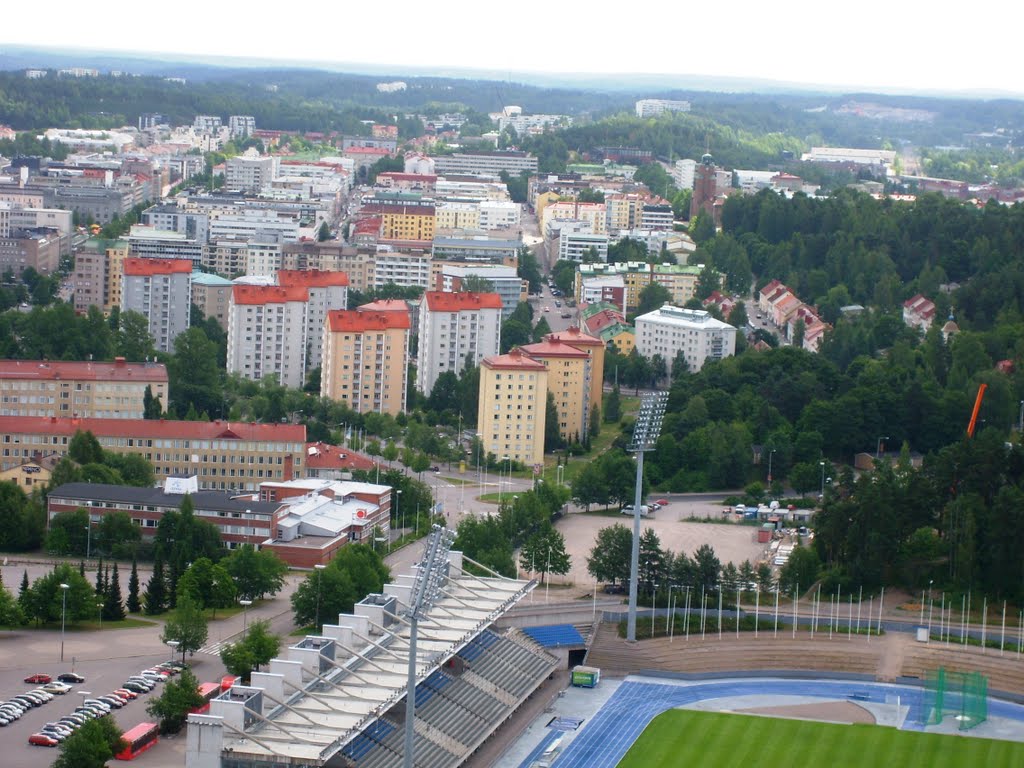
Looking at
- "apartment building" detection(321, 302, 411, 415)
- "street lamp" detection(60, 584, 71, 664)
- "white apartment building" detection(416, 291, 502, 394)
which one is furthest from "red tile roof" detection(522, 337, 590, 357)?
"street lamp" detection(60, 584, 71, 664)

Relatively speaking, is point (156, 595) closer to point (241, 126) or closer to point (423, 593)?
point (423, 593)

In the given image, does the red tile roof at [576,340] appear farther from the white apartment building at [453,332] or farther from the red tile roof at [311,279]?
the red tile roof at [311,279]

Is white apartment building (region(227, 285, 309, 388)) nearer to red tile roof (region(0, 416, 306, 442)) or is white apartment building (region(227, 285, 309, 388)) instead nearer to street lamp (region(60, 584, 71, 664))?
red tile roof (region(0, 416, 306, 442))

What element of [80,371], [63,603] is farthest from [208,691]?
[80,371]

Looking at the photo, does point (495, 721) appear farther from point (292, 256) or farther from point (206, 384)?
point (292, 256)

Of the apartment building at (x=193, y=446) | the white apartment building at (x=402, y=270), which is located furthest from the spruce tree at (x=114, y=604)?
the white apartment building at (x=402, y=270)
